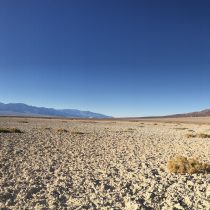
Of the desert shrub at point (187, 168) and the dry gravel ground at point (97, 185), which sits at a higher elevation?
the desert shrub at point (187, 168)

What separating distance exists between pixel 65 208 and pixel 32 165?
5.65 m

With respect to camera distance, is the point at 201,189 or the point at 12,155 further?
the point at 12,155

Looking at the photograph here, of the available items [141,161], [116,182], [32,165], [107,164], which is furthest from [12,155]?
[116,182]

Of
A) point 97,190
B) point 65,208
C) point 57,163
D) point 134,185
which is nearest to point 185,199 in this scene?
point 134,185

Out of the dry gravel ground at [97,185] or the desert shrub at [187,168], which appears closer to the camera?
the dry gravel ground at [97,185]

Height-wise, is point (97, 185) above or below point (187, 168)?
below

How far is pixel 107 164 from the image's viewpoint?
13.5m

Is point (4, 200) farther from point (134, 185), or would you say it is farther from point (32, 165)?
point (32, 165)

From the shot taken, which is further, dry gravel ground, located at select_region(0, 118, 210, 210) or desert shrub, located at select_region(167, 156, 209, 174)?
desert shrub, located at select_region(167, 156, 209, 174)

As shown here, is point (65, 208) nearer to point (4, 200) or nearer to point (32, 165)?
point (4, 200)

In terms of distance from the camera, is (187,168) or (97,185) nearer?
(97,185)

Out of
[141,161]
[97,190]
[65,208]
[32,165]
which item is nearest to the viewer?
[65,208]

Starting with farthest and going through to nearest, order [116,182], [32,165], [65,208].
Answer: [32,165]
[116,182]
[65,208]

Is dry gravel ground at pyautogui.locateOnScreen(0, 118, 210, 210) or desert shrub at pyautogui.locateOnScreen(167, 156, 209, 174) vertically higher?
desert shrub at pyautogui.locateOnScreen(167, 156, 209, 174)
